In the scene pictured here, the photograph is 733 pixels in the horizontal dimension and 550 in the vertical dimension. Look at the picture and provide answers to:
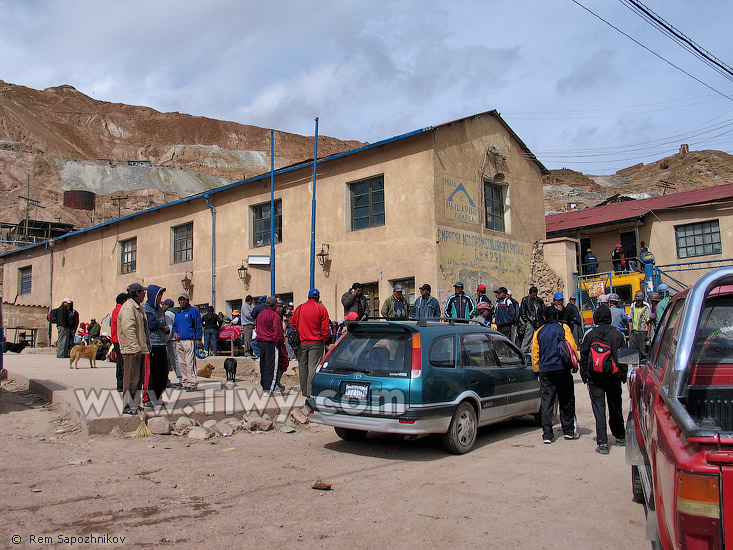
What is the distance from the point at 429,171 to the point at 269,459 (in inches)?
431

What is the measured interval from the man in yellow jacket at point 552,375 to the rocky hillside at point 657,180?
37.4 metres

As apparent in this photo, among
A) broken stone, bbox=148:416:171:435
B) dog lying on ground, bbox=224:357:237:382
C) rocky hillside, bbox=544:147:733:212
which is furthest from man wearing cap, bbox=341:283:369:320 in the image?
rocky hillside, bbox=544:147:733:212

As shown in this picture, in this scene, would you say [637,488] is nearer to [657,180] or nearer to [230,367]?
[230,367]

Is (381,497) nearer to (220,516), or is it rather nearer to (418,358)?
(220,516)

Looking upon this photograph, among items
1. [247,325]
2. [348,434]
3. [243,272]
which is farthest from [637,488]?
[243,272]

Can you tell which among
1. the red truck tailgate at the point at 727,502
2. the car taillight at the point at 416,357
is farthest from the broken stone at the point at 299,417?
the red truck tailgate at the point at 727,502

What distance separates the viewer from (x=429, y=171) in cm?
1608

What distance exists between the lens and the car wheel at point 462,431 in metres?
6.68

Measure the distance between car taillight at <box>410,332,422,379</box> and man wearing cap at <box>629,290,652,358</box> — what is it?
22.6 ft

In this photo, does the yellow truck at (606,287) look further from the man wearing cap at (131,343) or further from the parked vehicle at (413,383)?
the man wearing cap at (131,343)

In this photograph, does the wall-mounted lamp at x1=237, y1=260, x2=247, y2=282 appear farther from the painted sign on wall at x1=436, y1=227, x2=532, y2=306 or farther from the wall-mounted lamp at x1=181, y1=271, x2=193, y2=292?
the painted sign on wall at x1=436, y1=227, x2=532, y2=306

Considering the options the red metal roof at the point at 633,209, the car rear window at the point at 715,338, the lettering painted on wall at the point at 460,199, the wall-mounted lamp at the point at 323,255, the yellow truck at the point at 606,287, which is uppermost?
the red metal roof at the point at 633,209

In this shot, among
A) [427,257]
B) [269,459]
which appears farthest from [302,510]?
[427,257]

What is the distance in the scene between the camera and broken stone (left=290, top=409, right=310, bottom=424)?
28.7 ft
